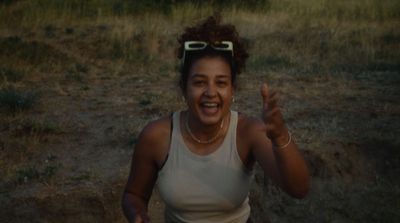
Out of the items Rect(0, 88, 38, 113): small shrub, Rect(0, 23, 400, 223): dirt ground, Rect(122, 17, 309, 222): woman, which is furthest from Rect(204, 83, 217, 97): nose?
Rect(0, 88, 38, 113): small shrub

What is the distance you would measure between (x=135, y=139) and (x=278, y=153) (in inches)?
137

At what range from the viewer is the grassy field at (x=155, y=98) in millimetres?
4867

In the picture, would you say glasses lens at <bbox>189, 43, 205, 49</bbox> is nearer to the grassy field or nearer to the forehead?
the forehead

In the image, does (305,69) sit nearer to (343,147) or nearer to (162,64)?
(162,64)

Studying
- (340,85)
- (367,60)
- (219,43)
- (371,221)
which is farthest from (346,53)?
(219,43)

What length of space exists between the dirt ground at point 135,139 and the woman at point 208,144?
2.65 feet

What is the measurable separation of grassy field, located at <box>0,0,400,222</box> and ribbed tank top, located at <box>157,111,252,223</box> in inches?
83.9

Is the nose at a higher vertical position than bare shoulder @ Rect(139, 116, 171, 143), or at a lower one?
higher

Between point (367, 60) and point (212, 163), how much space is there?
313 inches

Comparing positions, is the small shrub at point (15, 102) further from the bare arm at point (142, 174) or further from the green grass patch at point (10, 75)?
the bare arm at point (142, 174)

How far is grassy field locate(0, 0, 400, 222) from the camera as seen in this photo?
4867 millimetres

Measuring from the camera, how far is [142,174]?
2.74m

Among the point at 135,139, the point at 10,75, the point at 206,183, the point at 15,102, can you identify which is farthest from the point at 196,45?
the point at 10,75

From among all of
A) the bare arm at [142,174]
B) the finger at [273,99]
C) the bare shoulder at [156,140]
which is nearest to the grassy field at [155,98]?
the bare arm at [142,174]
